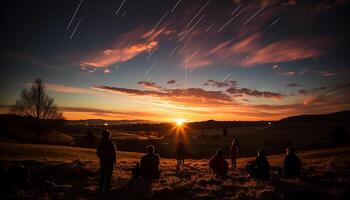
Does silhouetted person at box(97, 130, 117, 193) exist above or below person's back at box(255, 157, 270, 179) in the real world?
above

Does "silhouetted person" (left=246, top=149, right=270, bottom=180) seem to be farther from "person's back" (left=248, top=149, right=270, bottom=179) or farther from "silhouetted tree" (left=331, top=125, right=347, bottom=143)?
"silhouetted tree" (left=331, top=125, right=347, bottom=143)

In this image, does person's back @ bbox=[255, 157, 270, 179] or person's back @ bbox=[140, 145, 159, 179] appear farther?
person's back @ bbox=[255, 157, 270, 179]

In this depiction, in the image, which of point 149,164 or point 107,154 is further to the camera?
point 149,164

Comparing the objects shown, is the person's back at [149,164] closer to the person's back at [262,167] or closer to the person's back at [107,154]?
the person's back at [107,154]

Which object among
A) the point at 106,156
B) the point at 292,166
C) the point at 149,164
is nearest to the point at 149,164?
the point at 149,164

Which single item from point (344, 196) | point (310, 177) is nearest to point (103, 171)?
point (344, 196)

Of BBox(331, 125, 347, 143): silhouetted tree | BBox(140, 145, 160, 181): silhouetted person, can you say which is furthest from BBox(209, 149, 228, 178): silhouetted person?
BBox(331, 125, 347, 143): silhouetted tree

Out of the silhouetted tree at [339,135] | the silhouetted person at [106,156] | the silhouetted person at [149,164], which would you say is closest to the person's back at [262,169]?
the silhouetted person at [149,164]

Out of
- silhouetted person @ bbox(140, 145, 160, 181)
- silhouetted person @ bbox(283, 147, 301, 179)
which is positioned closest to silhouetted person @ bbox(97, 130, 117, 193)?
silhouetted person @ bbox(140, 145, 160, 181)

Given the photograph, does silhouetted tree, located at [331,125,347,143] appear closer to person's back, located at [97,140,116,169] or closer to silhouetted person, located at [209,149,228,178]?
silhouetted person, located at [209,149,228,178]

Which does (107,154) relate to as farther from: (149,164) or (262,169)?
(262,169)

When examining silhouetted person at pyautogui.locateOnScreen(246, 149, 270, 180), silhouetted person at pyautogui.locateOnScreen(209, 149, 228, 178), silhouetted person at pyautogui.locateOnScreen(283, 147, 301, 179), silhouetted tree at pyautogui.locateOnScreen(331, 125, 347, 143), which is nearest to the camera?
silhouetted person at pyautogui.locateOnScreen(283, 147, 301, 179)

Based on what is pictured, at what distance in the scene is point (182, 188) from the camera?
13.5 meters

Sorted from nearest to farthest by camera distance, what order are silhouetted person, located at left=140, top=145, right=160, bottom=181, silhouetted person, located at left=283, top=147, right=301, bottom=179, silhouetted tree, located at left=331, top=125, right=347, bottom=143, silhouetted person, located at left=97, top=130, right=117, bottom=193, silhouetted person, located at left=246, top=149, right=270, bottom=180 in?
silhouetted person, located at left=97, top=130, right=117, bottom=193
silhouetted person, located at left=140, top=145, right=160, bottom=181
silhouetted person, located at left=283, top=147, right=301, bottom=179
silhouetted person, located at left=246, top=149, right=270, bottom=180
silhouetted tree, located at left=331, top=125, right=347, bottom=143
